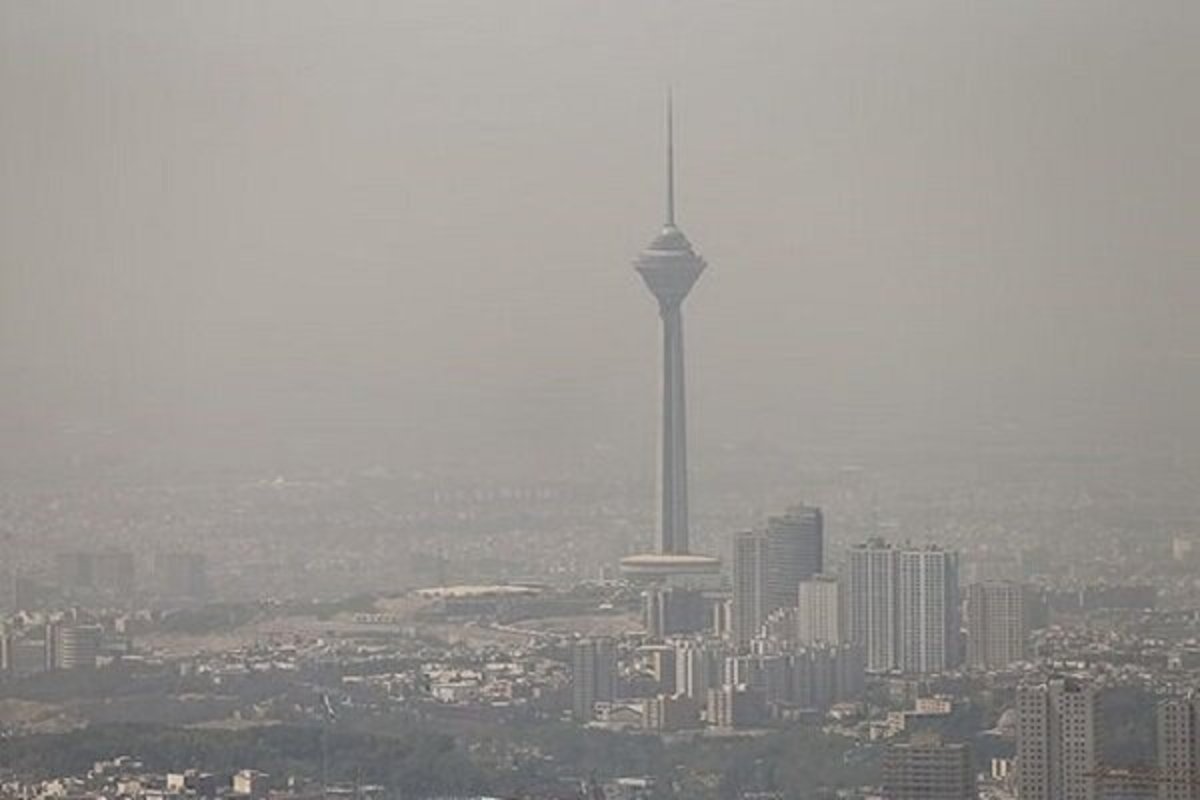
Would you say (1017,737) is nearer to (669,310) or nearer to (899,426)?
(899,426)

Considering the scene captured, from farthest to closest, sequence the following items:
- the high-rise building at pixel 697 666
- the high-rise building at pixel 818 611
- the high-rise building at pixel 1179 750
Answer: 1. the high-rise building at pixel 818 611
2. the high-rise building at pixel 697 666
3. the high-rise building at pixel 1179 750

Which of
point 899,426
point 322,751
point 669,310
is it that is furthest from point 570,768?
point 669,310

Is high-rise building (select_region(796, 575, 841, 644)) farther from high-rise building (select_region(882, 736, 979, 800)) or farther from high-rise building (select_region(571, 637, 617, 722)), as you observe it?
high-rise building (select_region(882, 736, 979, 800))

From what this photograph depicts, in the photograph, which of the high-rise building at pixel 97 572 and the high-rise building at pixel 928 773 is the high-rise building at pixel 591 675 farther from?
the high-rise building at pixel 928 773

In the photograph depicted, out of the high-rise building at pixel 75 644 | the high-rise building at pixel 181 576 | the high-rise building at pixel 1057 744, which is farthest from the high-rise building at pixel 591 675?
the high-rise building at pixel 1057 744

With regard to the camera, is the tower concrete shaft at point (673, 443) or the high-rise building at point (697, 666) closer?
the high-rise building at point (697, 666)

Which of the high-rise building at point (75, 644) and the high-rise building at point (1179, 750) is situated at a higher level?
the high-rise building at point (75, 644)

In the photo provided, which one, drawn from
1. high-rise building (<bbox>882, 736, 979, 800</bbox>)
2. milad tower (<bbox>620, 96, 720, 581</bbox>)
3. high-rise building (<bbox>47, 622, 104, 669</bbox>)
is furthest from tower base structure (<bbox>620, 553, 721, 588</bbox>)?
high-rise building (<bbox>882, 736, 979, 800</bbox>)
